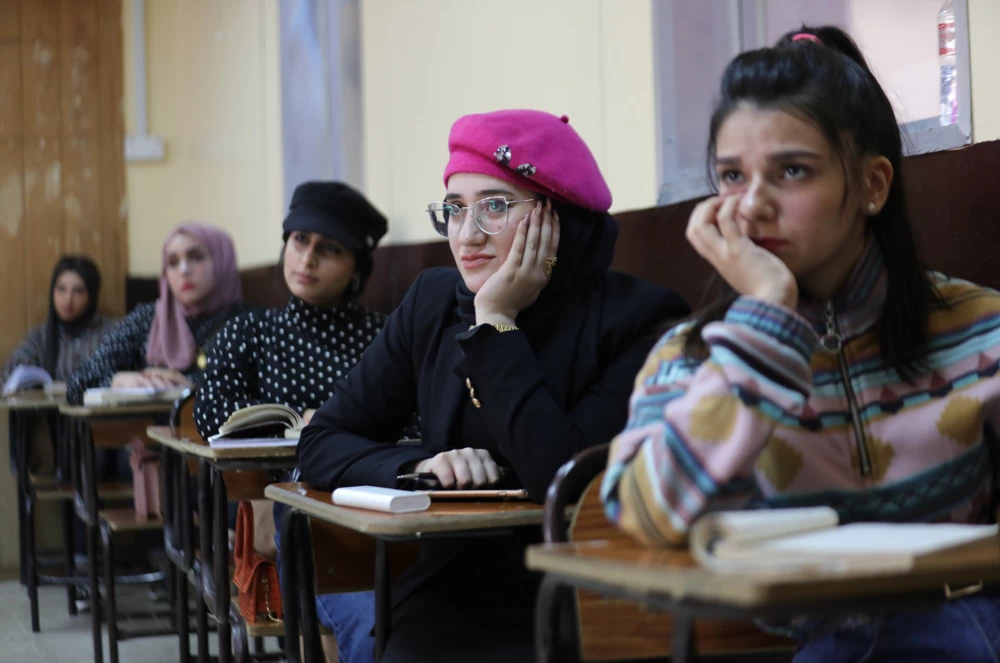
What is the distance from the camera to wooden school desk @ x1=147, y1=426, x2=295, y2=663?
245 cm

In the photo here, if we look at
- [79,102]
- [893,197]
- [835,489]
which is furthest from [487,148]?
[79,102]

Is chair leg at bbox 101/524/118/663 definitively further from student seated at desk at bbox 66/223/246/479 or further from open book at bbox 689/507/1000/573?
open book at bbox 689/507/1000/573

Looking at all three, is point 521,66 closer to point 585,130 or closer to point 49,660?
point 585,130

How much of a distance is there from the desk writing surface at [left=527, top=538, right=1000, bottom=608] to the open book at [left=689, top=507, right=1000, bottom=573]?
0.03 ft

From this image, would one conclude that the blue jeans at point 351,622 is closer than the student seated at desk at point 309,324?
Yes

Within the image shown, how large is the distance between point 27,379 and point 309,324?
2.84 metres

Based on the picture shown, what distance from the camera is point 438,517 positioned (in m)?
1.53

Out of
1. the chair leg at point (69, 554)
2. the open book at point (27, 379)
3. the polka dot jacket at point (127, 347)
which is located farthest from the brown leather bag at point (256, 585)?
the open book at point (27, 379)

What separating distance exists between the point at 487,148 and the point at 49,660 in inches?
112

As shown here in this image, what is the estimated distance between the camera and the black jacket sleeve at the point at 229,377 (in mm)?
3279

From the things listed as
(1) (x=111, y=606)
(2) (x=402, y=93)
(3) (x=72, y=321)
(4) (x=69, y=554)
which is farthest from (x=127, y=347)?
(2) (x=402, y=93)

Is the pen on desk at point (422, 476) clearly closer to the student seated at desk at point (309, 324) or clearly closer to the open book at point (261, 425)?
the open book at point (261, 425)

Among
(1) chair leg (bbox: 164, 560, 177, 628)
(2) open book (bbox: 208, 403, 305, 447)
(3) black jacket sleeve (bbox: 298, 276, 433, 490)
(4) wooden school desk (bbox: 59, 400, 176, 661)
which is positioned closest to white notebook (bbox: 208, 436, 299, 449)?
(2) open book (bbox: 208, 403, 305, 447)

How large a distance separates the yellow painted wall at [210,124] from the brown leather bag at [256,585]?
3.18m
